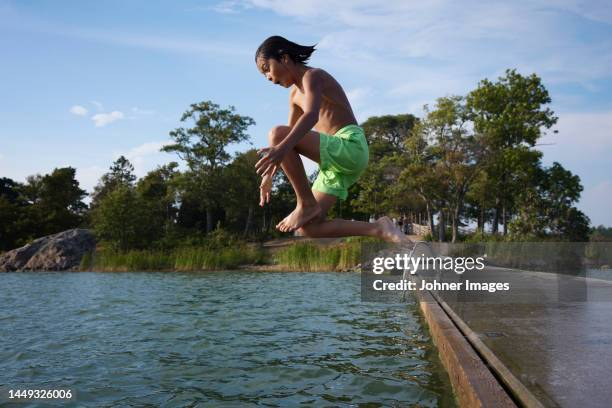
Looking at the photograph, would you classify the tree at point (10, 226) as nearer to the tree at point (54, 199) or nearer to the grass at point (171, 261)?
the tree at point (54, 199)

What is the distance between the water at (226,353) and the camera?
155 inches

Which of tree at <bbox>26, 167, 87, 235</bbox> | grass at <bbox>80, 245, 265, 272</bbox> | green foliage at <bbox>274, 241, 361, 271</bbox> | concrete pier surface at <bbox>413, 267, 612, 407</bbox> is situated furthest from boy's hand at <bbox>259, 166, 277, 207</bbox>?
tree at <bbox>26, 167, 87, 235</bbox>

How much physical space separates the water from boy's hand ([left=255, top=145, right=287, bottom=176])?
1741 mm

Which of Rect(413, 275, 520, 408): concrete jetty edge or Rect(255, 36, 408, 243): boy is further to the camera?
Rect(255, 36, 408, 243): boy

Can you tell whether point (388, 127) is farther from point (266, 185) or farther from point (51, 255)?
point (266, 185)

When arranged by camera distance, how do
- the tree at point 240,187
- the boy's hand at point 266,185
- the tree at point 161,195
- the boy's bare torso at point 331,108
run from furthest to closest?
1. the tree at point 240,187
2. the tree at point 161,195
3. the boy's bare torso at point 331,108
4. the boy's hand at point 266,185

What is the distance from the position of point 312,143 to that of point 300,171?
240mm

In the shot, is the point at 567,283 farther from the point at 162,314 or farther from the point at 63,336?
the point at 63,336

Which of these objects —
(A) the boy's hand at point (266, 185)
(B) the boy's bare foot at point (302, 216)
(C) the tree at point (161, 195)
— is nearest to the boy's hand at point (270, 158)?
(A) the boy's hand at point (266, 185)

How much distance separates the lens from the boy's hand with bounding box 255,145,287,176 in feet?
9.71

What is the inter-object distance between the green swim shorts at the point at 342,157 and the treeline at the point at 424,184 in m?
24.3

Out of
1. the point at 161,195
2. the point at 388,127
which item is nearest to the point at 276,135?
the point at 161,195

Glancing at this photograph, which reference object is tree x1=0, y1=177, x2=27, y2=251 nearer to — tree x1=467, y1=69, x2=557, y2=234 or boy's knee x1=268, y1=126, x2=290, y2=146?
tree x1=467, y1=69, x2=557, y2=234

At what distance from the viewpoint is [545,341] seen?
3.87 metres
